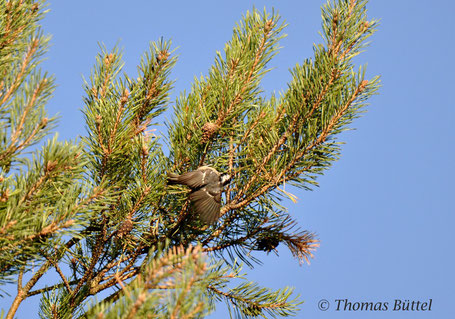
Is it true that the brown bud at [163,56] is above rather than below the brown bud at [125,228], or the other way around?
above

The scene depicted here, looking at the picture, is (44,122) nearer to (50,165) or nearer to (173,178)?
(50,165)

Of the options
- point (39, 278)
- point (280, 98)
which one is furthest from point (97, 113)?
point (280, 98)

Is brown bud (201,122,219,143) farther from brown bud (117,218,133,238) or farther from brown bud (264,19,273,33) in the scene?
brown bud (264,19,273,33)

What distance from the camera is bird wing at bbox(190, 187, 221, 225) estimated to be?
253 centimetres

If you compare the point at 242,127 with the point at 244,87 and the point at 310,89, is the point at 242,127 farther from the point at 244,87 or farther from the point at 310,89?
the point at 310,89

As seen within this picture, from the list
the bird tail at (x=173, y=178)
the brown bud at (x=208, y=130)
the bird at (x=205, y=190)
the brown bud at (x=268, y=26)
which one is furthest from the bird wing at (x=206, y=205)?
the brown bud at (x=268, y=26)

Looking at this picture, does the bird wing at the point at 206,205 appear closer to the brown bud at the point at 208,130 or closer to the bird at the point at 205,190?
the bird at the point at 205,190

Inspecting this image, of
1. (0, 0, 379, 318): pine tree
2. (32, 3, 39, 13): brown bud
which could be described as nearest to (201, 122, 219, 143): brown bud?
(0, 0, 379, 318): pine tree

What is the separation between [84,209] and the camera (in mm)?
2203

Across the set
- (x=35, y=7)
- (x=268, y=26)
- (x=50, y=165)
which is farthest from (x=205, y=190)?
(x=35, y=7)

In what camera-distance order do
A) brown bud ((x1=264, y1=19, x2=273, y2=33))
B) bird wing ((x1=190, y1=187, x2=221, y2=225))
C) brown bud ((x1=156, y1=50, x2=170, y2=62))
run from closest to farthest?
bird wing ((x1=190, y1=187, x2=221, y2=225)) → brown bud ((x1=156, y1=50, x2=170, y2=62)) → brown bud ((x1=264, y1=19, x2=273, y2=33))

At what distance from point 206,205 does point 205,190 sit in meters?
0.07

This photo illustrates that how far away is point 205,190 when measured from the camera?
2.54 metres

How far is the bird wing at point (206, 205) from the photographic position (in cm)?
253
